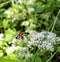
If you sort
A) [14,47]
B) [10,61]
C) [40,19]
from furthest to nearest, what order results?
[40,19] < [14,47] < [10,61]

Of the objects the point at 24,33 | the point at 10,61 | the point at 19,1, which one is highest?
the point at 10,61

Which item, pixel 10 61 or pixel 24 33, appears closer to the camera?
pixel 10 61

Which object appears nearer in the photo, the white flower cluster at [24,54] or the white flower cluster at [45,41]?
the white flower cluster at [45,41]

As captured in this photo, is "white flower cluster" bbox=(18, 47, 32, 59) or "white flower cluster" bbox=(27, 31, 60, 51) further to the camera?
"white flower cluster" bbox=(18, 47, 32, 59)

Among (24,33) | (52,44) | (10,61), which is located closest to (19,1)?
(24,33)

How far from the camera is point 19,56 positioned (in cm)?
177

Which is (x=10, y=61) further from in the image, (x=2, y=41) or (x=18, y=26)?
(x=18, y=26)

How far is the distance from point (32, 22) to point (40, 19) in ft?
0.36

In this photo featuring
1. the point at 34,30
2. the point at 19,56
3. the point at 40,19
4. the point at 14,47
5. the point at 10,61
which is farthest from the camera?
the point at 40,19

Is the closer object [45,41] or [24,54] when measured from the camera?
[45,41]

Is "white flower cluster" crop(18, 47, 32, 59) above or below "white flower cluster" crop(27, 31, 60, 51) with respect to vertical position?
below

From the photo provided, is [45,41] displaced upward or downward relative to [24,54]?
upward

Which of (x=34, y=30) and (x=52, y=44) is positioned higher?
(x=52, y=44)

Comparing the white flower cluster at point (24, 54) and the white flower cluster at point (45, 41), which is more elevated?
the white flower cluster at point (45, 41)
